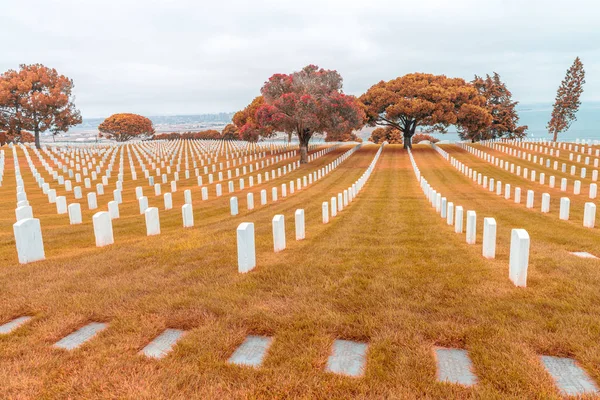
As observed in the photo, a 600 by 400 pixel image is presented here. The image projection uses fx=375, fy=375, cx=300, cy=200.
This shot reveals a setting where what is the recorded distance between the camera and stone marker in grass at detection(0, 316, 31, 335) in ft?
12.9

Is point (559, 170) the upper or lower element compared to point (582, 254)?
lower

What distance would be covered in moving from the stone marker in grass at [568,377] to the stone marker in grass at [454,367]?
624 mm

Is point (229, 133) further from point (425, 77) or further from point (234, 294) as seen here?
point (234, 294)

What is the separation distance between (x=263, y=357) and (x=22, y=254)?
5.30 meters

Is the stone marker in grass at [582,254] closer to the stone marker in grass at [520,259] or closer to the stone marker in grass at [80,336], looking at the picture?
the stone marker in grass at [520,259]

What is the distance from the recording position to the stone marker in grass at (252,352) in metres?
3.35

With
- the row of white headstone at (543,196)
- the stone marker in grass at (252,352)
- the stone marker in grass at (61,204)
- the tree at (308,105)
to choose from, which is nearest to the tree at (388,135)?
the tree at (308,105)

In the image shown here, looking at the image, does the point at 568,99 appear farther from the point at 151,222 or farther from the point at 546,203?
the point at 151,222

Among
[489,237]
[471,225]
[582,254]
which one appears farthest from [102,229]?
[582,254]

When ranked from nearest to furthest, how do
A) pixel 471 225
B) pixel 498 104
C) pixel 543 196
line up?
pixel 471 225, pixel 543 196, pixel 498 104

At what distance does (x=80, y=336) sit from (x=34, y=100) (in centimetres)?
6384

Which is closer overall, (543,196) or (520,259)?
(520,259)

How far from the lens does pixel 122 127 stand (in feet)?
326

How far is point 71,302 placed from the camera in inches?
180
